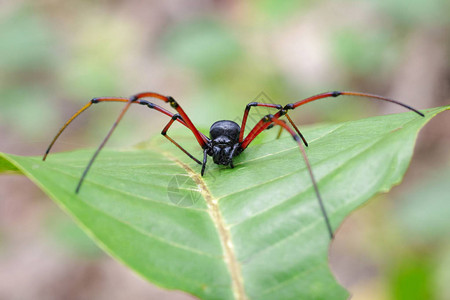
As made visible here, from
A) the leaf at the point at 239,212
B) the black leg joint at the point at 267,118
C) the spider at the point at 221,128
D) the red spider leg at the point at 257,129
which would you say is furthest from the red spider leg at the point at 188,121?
the leaf at the point at 239,212

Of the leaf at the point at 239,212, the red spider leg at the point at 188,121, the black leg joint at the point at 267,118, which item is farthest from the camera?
the red spider leg at the point at 188,121

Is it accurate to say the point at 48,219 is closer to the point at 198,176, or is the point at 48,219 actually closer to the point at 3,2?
the point at 198,176

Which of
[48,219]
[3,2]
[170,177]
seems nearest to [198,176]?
[170,177]

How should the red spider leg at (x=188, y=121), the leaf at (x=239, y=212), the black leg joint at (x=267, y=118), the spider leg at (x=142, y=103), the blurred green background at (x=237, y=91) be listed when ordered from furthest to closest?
the blurred green background at (x=237, y=91) → the red spider leg at (x=188, y=121) → the black leg joint at (x=267, y=118) → the spider leg at (x=142, y=103) → the leaf at (x=239, y=212)

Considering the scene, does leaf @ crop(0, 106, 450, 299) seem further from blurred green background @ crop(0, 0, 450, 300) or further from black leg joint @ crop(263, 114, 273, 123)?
blurred green background @ crop(0, 0, 450, 300)

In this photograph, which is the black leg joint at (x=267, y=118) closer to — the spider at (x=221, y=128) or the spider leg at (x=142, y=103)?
the spider at (x=221, y=128)

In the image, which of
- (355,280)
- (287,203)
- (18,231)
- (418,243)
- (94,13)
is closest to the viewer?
(287,203)
